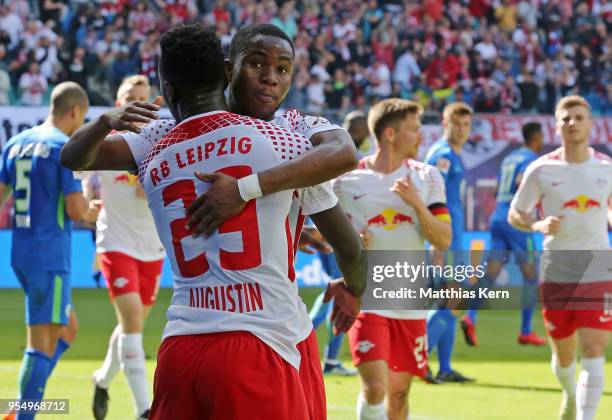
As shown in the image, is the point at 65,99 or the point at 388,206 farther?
the point at 65,99

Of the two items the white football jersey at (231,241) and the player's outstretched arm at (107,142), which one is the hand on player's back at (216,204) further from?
the player's outstretched arm at (107,142)

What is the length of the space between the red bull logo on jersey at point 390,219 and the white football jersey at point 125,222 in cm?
240

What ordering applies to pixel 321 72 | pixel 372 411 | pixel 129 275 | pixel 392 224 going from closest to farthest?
pixel 372 411 < pixel 392 224 < pixel 129 275 < pixel 321 72

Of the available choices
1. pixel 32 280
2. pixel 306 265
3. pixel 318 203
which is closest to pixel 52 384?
pixel 32 280

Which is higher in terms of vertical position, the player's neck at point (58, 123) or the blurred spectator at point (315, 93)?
the blurred spectator at point (315, 93)

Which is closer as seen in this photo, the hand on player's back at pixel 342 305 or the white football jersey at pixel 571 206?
the hand on player's back at pixel 342 305

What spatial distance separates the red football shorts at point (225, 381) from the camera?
2873mm

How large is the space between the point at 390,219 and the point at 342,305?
2457 mm

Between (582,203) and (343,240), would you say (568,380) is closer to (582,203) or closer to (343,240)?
(582,203)

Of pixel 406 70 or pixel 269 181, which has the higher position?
pixel 406 70

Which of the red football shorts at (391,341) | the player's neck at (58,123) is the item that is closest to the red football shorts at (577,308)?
the red football shorts at (391,341)

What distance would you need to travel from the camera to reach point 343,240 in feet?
10.8

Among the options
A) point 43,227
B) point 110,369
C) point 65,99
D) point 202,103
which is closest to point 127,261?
point 110,369

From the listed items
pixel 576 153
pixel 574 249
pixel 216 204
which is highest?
pixel 576 153
